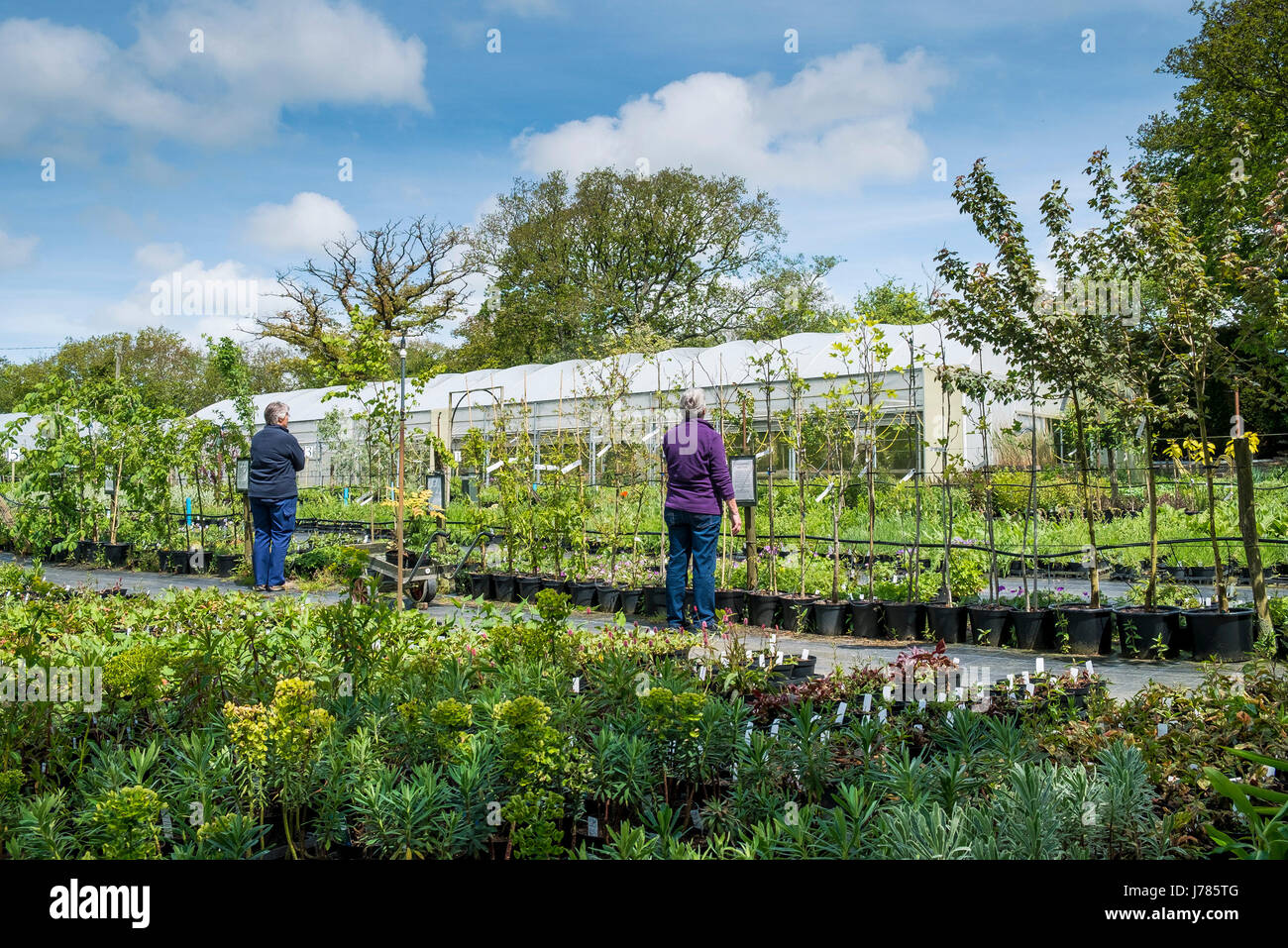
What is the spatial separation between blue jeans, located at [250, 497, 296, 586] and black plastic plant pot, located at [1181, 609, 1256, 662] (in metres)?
7.12

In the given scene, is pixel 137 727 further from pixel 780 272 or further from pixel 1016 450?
pixel 780 272

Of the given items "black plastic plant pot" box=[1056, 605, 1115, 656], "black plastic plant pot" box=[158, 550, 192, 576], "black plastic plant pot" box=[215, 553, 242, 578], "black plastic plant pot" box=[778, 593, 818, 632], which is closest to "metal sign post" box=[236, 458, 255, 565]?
"black plastic plant pot" box=[215, 553, 242, 578]

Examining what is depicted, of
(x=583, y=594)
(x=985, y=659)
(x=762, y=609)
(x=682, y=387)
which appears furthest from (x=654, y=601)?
(x=682, y=387)

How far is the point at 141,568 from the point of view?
443 inches

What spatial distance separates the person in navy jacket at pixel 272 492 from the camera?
8.34 m

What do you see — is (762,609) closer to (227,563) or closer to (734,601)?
(734,601)

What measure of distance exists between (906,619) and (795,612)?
80 cm

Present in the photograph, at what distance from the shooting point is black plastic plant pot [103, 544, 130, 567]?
11555 mm

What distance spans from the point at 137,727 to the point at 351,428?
743 inches

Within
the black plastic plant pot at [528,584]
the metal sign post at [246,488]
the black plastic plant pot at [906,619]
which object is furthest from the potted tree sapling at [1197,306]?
the metal sign post at [246,488]

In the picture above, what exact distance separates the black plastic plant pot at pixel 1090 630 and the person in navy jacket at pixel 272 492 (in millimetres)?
6199

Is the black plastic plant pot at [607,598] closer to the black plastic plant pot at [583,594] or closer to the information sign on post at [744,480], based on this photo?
the black plastic plant pot at [583,594]

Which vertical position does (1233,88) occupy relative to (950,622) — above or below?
above

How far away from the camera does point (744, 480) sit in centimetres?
689
